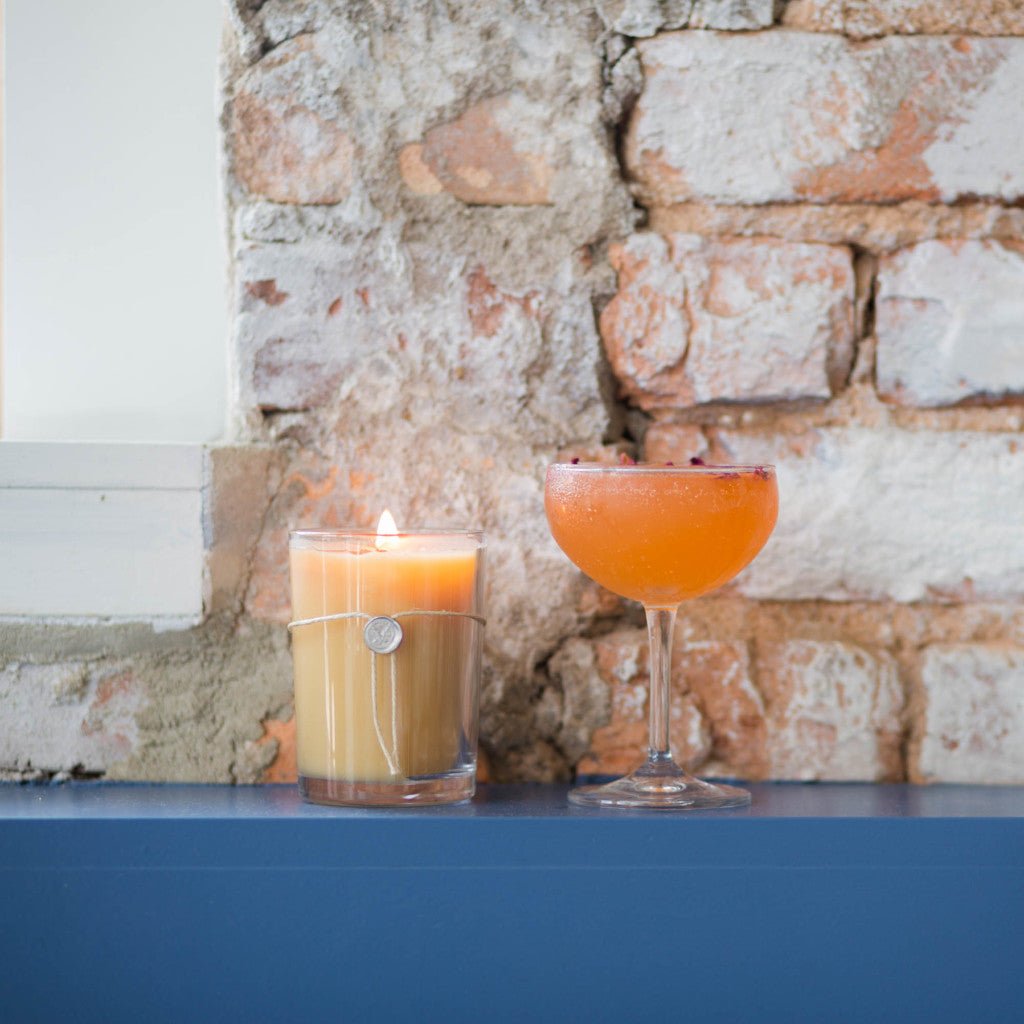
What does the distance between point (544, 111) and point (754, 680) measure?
0.52 metres

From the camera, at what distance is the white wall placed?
120 cm

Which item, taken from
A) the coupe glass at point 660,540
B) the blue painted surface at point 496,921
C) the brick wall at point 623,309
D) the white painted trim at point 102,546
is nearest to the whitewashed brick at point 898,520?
the brick wall at point 623,309

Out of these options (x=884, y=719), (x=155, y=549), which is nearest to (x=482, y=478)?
(x=155, y=549)

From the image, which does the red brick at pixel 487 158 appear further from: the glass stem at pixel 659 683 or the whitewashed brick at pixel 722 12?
the glass stem at pixel 659 683

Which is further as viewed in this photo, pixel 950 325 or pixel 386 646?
pixel 950 325

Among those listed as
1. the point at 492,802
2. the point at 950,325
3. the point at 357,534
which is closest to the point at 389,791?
the point at 492,802

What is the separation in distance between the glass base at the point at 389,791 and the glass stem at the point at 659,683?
148 mm

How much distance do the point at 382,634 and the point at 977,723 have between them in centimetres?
52

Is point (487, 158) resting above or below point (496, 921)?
above

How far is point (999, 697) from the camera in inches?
42.8

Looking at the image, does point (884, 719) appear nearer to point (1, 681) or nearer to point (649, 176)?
point (649, 176)

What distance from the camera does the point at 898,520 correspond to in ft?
3.61

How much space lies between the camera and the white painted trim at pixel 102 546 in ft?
3.57

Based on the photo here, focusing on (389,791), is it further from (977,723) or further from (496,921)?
(977,723)
